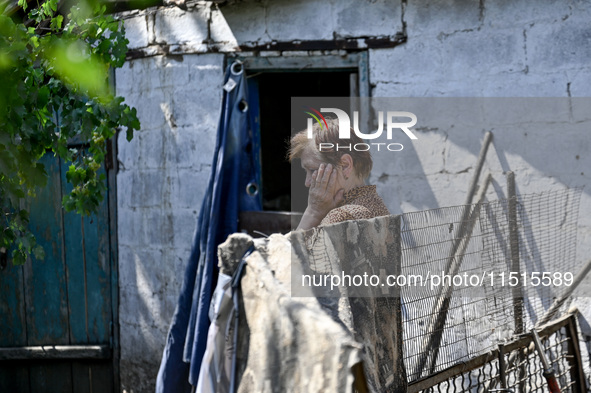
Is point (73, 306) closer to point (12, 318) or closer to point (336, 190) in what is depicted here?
point (12, 318)

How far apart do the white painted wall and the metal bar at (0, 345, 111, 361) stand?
18 cm

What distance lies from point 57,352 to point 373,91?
281cm

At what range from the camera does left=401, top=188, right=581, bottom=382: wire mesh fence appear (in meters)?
2.09

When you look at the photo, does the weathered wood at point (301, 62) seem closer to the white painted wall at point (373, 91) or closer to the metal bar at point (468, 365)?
the white painted wall at point (373, 91)

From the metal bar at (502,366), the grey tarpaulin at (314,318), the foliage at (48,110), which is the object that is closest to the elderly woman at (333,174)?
the grey tarpaulin at (314,318)

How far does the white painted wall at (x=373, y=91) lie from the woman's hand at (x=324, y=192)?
1.29 meters

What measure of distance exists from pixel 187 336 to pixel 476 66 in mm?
2125

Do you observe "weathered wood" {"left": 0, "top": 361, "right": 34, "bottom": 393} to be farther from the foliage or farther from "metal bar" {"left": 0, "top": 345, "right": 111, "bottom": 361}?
the foliage

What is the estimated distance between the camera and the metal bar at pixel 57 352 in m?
4.32

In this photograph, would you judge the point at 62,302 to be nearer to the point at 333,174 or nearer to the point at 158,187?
the point at 158,187

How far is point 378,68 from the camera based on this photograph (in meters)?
3.62

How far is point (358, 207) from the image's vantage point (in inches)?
85.6

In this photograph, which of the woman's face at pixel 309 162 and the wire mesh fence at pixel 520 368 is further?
the woman's face at pixel 309 162

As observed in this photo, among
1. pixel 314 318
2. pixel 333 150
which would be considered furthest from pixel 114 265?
pixel 314 318
